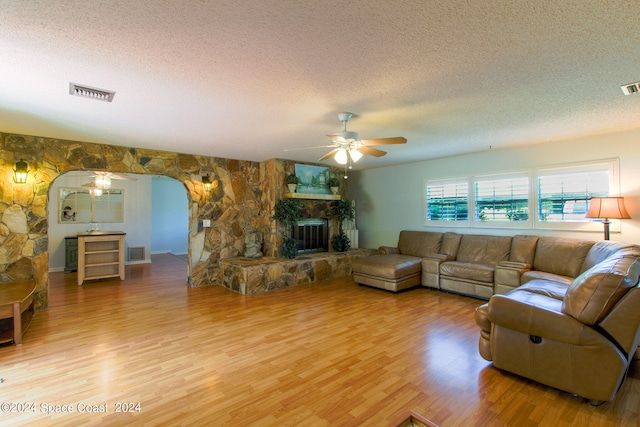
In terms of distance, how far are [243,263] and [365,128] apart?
10.7 ft

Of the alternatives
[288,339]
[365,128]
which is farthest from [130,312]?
[365,128]


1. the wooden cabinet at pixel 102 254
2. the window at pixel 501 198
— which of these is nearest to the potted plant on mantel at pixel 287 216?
the wooden cabinet at pixel 102 254

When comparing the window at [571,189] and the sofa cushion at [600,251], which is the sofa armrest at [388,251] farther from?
the sofa cushion at [600,251]

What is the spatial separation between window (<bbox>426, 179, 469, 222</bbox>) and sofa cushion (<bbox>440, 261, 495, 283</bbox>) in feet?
4.11

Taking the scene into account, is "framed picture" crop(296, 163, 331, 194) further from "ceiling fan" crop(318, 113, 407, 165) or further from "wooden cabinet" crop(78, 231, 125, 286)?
"wooden cabinet" crop(78, 231, 125, 286)

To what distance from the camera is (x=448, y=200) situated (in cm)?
601

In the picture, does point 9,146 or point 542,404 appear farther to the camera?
point 9,146

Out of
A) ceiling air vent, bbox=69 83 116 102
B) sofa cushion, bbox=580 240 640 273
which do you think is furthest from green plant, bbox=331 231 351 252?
ceiling air vent, bbox=69 83 116 102

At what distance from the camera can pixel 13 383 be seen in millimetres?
2371

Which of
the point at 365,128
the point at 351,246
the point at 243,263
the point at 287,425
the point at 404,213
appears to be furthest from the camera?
the point at 351,246

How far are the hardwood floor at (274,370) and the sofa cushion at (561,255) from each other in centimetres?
129

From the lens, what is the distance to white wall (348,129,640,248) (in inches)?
159

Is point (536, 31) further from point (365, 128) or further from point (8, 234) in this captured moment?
point (8, 234)

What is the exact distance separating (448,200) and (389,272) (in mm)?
2195
